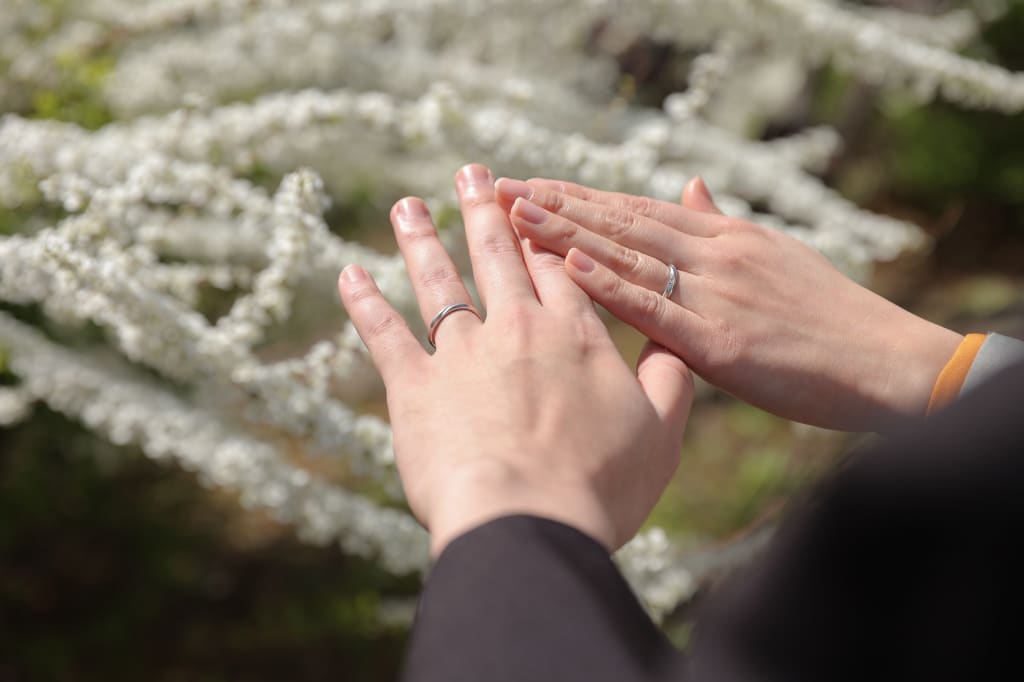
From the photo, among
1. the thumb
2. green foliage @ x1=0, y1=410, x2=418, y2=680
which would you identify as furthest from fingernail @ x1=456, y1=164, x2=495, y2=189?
green foliage @ x1=0, y1=410, x2=418, y2=680

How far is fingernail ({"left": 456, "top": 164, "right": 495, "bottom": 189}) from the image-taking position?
3.92 ft

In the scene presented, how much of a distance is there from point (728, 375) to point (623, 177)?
54 cm

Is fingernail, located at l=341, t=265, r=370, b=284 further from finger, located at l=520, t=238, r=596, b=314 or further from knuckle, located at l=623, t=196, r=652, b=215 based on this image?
knuckle, located at l=623, t=196, r=652, b=215

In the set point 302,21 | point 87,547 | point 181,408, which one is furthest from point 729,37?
point 87,547

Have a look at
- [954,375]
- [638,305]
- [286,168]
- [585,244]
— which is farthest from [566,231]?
[286,168]

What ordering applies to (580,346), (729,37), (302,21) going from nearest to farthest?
1. (580,346)
2. (302,21)
3. (729,37)

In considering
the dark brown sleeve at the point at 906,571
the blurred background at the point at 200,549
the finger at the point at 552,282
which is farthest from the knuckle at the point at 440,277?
the blurred background at the point at 200,549

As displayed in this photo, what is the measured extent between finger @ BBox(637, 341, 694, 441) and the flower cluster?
46 cm

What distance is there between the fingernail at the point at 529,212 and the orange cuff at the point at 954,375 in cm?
59

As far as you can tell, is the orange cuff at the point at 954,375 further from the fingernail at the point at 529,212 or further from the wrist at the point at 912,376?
the fingernail at the point at 529,212

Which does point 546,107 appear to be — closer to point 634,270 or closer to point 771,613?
point 634,270

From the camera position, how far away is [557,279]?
108 cm

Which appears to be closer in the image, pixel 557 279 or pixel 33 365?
pixel 557 279

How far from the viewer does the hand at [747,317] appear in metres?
1.10
